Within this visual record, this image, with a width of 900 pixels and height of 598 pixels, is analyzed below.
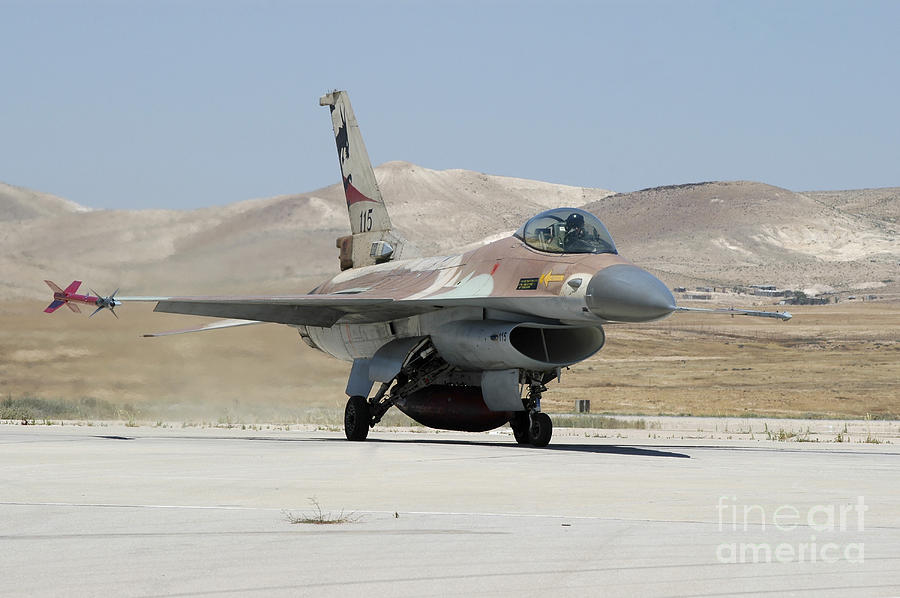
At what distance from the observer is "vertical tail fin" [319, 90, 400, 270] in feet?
79.8

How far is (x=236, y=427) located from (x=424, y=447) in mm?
10434

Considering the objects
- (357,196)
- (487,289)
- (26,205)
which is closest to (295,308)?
(357,196)

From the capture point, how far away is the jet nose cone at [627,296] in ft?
51.4

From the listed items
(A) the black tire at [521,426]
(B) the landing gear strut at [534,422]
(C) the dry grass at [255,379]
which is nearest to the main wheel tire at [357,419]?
(A) the black tire at [521,426]

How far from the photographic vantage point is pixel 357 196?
81.5 ft

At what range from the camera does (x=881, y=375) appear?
173 ft

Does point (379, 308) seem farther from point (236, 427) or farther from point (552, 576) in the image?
point (552, 576)

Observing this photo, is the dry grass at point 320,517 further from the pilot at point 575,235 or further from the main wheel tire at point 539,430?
the main wheel tire at point 539,430

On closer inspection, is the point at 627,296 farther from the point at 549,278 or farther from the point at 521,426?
the point at 521,426

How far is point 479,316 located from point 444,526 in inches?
413

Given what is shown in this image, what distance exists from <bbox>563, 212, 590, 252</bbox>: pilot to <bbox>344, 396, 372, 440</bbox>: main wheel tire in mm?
5060

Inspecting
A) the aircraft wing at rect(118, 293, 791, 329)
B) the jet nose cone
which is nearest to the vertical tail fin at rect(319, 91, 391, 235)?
the aircraft wing at rect(118, 293, 791, 329)

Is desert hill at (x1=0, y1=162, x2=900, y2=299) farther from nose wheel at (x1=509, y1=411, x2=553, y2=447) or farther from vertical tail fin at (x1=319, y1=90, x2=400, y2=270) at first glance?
nose wheel at (x1=509, y1=411, x2=553, y2=447)

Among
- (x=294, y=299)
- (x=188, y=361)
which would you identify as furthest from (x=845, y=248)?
(x=294, y=299)
